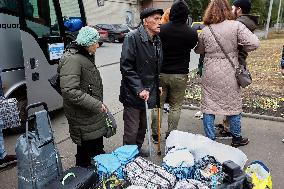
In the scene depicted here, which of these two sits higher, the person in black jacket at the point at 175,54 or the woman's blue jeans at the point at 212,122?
the person in black jacket at the point at 175,54

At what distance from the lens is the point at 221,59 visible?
4.69 meters

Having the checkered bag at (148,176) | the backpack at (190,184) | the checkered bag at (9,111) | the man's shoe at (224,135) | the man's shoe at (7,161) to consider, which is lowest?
the man's shoe at (7,161)

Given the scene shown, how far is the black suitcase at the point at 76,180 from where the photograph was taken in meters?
3.20

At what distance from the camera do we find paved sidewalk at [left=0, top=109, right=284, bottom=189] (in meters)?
4.50

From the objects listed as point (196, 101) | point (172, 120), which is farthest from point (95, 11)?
point (172, 120)

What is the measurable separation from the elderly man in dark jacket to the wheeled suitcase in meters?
1.21

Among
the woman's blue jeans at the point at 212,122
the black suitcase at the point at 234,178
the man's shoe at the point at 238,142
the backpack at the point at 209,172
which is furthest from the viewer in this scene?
the man's shoe at the point at 238,142

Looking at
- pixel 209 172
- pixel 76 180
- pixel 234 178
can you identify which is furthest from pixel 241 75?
pixel 76 180

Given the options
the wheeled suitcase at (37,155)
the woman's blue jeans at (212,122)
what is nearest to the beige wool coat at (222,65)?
the woman's blue jeans at (212,122)

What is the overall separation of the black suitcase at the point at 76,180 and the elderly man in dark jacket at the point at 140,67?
1.10 metres

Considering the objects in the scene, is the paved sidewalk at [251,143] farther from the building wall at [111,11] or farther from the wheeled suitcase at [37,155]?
the building wall at [111,11]

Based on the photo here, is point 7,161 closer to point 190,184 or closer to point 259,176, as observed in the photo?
point 190,184

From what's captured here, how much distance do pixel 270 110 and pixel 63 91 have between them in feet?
15.6

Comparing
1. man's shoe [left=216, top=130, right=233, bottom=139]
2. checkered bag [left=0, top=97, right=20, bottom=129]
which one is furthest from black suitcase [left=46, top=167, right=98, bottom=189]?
man's shoe [left=216, top=130, right=233, bottom=139]
